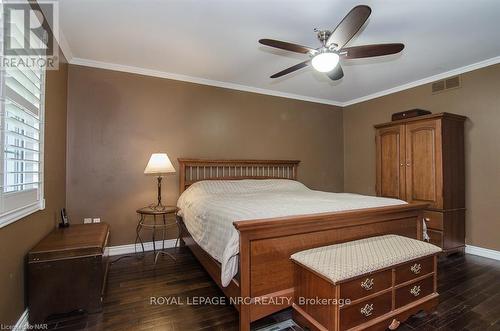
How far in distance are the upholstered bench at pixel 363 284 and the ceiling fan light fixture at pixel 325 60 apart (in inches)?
60.4

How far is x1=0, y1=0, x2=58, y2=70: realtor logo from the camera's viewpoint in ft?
4.88

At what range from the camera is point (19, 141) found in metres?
1.91

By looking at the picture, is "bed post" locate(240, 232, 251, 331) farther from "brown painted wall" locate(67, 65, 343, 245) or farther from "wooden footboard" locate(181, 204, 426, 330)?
"brown painted wall" locate(67, 65, 343, 245)

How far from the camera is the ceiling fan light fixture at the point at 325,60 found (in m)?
2.11

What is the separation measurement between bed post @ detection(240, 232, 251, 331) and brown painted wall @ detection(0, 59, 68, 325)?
4.68ft

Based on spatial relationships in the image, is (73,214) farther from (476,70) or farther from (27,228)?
(476,70)

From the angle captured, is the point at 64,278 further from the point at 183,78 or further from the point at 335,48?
the point at 183,78

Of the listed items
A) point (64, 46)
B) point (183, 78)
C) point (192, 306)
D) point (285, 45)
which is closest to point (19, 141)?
point (64, 46)

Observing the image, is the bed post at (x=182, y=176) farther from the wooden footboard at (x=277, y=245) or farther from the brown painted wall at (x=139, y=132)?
the wooden footboard at (x=277, y=245)

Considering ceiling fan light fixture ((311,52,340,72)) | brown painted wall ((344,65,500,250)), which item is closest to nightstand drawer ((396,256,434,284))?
ceiling fan light fixture ((311,52,340,72))

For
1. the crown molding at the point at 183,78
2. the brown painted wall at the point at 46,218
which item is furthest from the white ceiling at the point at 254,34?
the brown painted wall at the point at 46,218

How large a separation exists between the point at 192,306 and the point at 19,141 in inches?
74.9

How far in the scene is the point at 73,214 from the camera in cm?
319

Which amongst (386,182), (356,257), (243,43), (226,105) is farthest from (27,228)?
(386,182)
